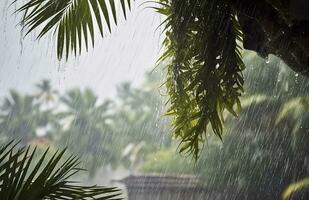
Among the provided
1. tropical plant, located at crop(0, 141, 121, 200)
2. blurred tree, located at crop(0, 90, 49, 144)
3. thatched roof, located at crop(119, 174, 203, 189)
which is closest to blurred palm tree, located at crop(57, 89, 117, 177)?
blurred tree, located at crop(0, 90, 49, 144)

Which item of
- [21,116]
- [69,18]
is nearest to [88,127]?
[21,116]

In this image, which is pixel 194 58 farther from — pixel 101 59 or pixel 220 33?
pixel 101 59

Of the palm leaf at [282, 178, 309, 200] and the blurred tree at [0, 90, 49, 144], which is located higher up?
the blurred tree at [0, 90, 49, 144]

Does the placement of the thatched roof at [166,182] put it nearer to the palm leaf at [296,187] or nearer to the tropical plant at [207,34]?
the palm leaf at [296,187]

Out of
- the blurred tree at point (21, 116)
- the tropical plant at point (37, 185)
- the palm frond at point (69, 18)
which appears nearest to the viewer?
the tropical plant at point (37, 185)

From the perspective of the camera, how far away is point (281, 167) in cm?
1163

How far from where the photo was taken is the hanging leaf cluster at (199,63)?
343cm

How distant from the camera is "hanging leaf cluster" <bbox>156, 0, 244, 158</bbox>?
11.2 feet

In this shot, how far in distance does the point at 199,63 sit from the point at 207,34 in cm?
26

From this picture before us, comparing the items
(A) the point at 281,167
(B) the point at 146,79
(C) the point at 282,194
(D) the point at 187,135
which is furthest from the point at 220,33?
(B) the point at 146,79

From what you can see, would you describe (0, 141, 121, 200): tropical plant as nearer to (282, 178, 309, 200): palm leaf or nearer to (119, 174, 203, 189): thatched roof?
(282, 178, 309, 200): palm leaf

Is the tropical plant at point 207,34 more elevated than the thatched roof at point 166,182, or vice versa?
the tropical plant at point 207,34

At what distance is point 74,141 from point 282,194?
→ 31.3 ft

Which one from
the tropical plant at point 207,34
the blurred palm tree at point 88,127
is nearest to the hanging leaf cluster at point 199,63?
the tropical plant at point 207,34
